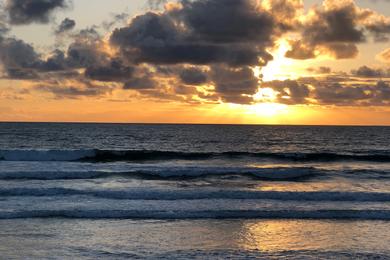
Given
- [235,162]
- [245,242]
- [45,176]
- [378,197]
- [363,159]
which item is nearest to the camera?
[245,242]

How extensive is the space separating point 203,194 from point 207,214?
15.3 ft

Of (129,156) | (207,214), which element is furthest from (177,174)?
(129,156)

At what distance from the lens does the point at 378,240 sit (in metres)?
15.8

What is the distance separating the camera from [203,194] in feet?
78.2

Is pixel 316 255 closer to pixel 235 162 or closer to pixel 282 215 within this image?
pixel 282 215

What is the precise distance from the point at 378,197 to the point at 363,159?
30509mm

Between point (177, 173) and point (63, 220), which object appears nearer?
point (63, 220)

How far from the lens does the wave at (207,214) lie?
61.5ft

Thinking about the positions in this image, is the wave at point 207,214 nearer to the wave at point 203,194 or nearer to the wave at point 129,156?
the wave at point 203,194

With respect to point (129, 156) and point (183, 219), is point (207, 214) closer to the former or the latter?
point (183, 219)

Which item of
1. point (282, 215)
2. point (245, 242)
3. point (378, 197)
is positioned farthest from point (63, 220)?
point (378, 197)

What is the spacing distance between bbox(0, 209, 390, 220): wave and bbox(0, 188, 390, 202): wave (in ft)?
11.9

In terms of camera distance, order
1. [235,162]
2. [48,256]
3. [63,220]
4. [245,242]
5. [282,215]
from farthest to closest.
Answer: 1. [235,162]
2. [282,215]
3. [63,220]
4. [245,242]
5. [48,256]

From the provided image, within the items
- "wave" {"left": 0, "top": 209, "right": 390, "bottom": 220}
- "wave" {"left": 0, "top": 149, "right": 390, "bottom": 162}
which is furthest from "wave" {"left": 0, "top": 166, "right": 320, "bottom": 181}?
"wave" {"left": 0, "top": 149, "right": 390, "bottom": 162}
